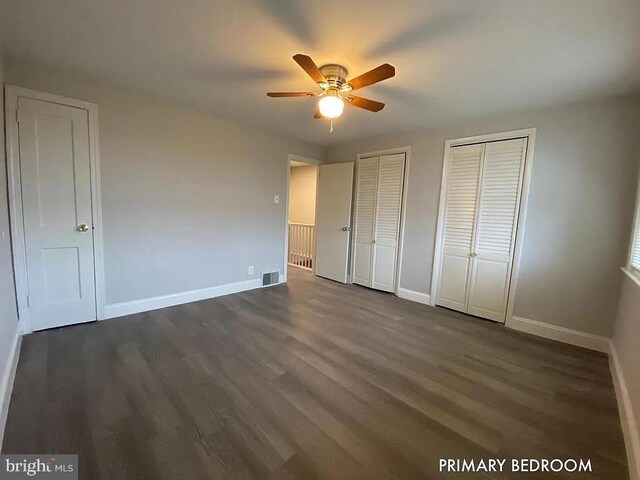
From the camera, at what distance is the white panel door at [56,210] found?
2445mm

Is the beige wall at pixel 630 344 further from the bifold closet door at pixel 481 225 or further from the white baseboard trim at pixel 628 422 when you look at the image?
the bifold closet door at pixel 481 225

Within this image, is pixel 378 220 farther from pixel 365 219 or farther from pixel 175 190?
pixel 175 190

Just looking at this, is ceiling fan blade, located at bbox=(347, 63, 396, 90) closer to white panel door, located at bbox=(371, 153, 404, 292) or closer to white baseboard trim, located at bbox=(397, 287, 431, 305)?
white panel door, located at bbox=(371, 153, 404, 292)

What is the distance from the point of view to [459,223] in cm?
353

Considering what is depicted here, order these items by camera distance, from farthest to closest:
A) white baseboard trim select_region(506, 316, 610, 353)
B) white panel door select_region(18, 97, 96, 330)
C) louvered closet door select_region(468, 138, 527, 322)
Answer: louvered closet door select_region(468, 138, 527, 322) < white baseboard trim select_region(506, 316, 610, 353) < white panel door select_region(18, 97, 96, 330)

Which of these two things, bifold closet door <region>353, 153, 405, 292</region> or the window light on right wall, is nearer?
the window light on right wall

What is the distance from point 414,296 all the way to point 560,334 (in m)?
1.59

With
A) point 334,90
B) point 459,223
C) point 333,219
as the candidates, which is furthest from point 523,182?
point 333,219

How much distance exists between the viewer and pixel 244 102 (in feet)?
9.98

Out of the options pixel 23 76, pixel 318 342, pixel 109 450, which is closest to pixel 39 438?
pixel 109 450

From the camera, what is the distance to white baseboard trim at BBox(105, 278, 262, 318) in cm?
302

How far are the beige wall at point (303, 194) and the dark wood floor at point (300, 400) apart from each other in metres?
4.17
